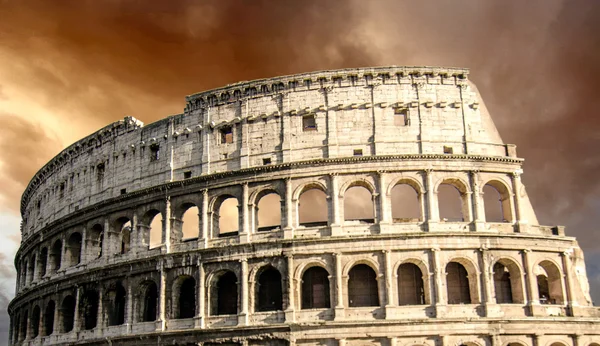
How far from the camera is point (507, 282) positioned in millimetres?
31203

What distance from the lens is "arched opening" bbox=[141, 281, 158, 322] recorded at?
111ft

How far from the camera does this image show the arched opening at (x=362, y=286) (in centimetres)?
3038

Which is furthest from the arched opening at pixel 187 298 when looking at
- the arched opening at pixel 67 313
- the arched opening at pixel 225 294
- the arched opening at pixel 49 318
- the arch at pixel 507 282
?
the arch at pixel 507 282

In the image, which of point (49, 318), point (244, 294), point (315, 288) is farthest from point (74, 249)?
point (315, 288)

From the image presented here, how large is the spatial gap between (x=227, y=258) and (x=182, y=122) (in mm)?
8014

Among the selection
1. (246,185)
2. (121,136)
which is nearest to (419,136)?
(246,185)

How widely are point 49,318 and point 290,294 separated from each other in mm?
17302

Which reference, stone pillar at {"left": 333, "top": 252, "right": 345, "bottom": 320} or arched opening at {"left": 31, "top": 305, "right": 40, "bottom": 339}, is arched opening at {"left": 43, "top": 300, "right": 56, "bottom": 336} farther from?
stone pillar at {"left": 333, "top": 252, "right": 345, "bottom": 320}

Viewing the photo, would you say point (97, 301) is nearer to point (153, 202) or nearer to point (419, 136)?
point (153, 202)

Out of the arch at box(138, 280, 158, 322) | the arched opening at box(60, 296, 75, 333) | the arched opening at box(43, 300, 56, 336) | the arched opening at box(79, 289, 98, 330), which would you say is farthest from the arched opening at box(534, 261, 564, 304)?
the arched opening at box(43, 300, 56, 336)

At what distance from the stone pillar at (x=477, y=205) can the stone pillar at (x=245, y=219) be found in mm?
10380

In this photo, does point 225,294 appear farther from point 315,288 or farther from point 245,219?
point 315,288

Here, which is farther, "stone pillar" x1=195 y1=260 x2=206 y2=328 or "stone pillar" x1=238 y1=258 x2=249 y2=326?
"stone pillar" x1=195 y1=260 x2=206 y2=328

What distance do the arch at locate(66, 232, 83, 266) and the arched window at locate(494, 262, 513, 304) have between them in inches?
889
